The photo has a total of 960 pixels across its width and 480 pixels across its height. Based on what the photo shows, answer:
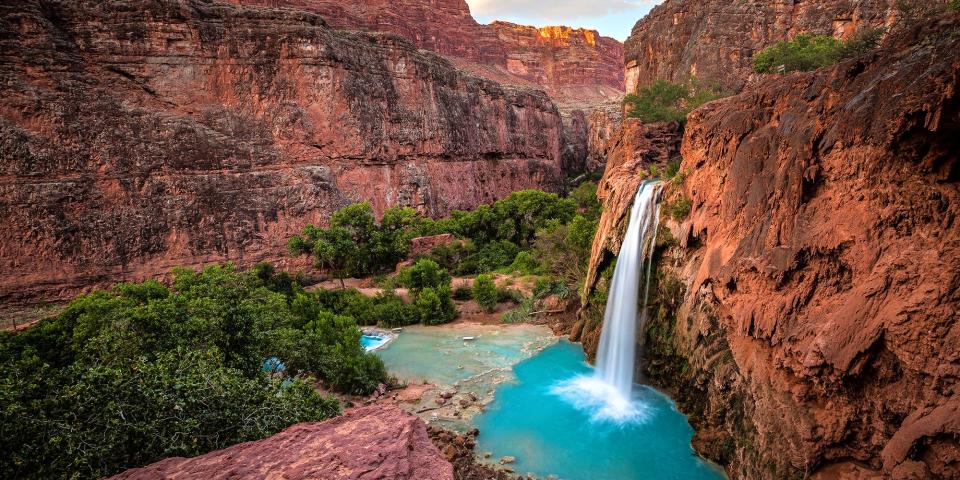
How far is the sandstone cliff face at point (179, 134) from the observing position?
25594mm

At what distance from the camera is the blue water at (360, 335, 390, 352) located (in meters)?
20.7

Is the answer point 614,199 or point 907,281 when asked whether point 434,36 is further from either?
point 907,281

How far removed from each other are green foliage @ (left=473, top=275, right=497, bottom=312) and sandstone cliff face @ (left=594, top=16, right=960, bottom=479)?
13.8m

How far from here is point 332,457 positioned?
175 inches

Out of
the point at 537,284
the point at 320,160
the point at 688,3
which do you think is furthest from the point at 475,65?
the point at 537,284

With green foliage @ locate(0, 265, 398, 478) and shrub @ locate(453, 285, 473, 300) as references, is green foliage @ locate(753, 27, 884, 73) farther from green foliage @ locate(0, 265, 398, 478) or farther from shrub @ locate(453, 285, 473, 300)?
green foliage @ locate(0, 265, 398, 478)

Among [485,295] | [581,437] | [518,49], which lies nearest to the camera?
[581,437]

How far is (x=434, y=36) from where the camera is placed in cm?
7938

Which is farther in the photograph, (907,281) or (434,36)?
(434,36)

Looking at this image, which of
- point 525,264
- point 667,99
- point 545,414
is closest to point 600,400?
point 545,414

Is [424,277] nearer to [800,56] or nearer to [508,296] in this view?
[508,296]

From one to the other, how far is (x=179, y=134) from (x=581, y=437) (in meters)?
30.3

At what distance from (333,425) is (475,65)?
88.1 meters

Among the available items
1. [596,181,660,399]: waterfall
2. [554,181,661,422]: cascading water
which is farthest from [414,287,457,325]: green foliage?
[596,181,660,399]: waterfall
